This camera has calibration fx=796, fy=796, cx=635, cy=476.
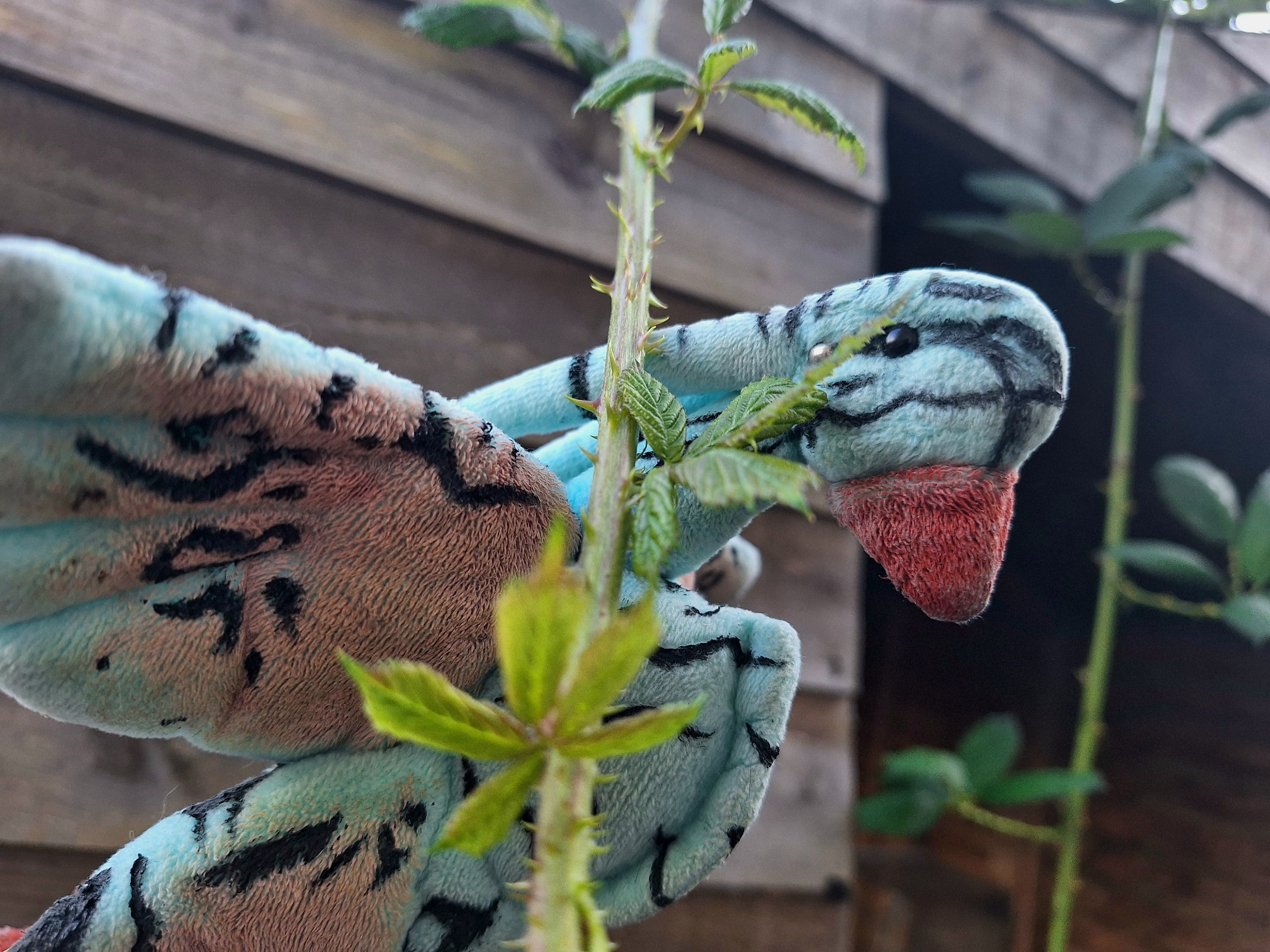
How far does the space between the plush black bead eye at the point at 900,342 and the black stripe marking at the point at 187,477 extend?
0.18m

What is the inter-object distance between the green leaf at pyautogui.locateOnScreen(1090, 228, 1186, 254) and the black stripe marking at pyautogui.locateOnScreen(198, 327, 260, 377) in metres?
0.79

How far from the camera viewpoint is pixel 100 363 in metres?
0.18

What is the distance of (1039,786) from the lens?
32.3 inches

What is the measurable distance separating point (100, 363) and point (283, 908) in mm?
172

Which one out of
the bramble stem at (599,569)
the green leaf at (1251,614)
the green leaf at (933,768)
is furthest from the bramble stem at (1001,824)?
the bramble stem at (599,569)

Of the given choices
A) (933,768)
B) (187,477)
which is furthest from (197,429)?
(933,768)

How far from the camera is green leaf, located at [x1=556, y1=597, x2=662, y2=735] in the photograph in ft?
0.48

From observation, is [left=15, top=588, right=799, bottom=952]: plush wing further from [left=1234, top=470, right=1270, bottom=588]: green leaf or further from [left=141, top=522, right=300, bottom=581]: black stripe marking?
[left=1234, top=470, right=1270, bottom=588]: green leaf

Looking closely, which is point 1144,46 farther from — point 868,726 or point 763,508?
point 868,726

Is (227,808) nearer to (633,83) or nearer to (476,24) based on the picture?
(633,83)

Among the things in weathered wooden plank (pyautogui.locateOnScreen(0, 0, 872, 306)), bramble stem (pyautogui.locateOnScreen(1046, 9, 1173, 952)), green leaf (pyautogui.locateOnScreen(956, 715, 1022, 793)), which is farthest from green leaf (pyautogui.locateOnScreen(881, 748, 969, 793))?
weathered wooden plank (pyautogui.locateOnScreen(0, 0, 872, 306))

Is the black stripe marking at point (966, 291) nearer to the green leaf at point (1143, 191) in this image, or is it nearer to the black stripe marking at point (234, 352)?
the black stripe marking at point (234, 352)

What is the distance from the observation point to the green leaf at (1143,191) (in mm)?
754

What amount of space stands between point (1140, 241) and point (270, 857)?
84 centimetres
